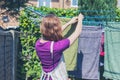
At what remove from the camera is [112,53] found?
8820 millimetres

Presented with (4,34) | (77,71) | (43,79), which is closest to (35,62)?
(77,71)

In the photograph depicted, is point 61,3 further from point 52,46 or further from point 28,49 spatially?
point 52,46

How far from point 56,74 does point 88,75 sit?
454 centimetres

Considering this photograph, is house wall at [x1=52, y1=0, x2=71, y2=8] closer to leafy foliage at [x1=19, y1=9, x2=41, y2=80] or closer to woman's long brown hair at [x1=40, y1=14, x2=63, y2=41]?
leafy foliage at [x1=19, y1=9, x2=41, y2=80]

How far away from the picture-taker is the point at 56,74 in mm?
4508

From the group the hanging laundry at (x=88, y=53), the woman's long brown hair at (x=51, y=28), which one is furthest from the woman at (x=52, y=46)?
the hanging laundry at (x=88, y=53)

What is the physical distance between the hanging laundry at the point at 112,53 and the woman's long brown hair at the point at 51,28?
4.34 meters

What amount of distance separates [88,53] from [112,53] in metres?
0.49

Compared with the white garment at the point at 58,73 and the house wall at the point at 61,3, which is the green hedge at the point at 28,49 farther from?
the house wall at the point at 61,3

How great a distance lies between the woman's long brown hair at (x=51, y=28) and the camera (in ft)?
14.2

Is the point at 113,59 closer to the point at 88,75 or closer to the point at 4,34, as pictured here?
the point at 88,75

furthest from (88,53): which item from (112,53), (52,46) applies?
(52,46)

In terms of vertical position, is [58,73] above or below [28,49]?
above

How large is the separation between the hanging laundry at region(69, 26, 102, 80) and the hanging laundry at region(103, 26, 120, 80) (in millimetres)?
178
